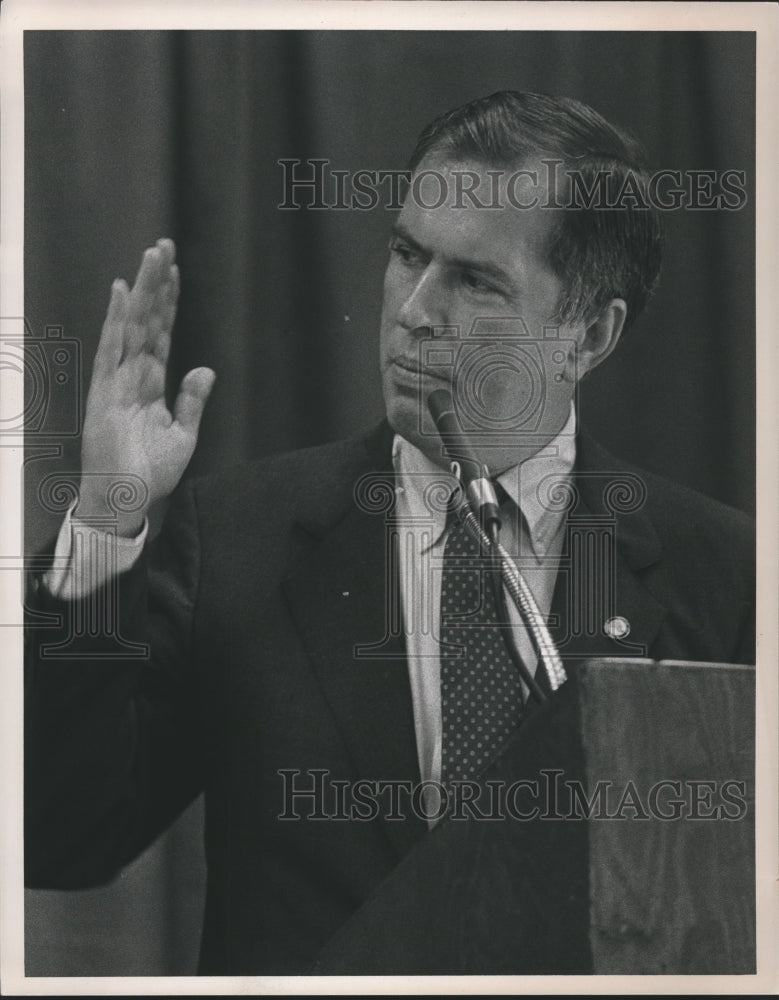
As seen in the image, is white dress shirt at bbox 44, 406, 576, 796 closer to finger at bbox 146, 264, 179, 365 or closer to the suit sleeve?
the suit sleeve

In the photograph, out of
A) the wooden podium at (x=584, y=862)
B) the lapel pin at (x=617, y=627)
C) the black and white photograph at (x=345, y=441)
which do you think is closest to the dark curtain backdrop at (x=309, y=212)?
the black and white photograph at (x=345, y=441)

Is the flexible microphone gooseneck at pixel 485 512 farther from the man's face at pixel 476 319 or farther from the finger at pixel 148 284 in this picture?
the finger at pixel 148 284

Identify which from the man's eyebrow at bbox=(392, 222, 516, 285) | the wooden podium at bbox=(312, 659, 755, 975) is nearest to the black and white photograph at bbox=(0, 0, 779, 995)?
the man's eyebrow at bbox=(392, 222, 516, 285)

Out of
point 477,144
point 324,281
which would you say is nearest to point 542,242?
point 477,144

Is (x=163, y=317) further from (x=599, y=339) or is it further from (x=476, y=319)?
(x=599, y=339)

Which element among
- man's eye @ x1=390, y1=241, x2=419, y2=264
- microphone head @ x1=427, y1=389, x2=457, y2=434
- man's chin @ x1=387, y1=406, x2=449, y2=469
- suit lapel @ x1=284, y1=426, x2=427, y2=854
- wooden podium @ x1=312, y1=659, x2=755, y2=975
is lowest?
wooden podium @ x1=312, y1=659, x2=755, y2=975

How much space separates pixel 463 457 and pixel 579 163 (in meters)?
0.63

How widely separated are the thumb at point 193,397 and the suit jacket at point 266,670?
13 cm

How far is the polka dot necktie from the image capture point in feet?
9.05

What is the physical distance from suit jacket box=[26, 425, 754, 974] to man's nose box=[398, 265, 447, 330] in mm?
263

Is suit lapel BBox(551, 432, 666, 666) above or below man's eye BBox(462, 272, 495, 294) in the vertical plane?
below

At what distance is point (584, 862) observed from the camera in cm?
221

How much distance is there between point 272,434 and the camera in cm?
288

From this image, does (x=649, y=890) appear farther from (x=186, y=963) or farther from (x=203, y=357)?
(x=203, y=357)
